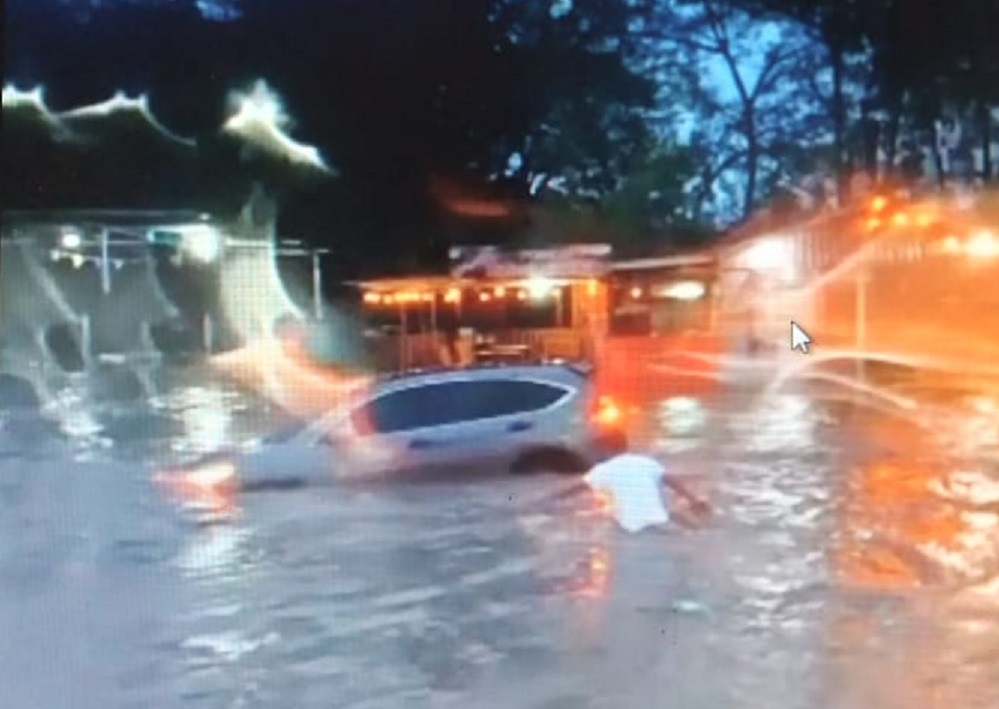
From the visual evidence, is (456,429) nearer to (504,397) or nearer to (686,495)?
(504,397)

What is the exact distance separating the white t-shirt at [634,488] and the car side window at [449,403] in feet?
0.28

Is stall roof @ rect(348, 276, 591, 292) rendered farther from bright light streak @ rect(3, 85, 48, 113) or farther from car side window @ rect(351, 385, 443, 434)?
bright light streak @ rect(3, 85, 48, 113)

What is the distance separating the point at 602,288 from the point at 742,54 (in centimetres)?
24

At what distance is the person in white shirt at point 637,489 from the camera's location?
1611 mm

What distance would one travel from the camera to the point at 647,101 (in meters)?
1.67

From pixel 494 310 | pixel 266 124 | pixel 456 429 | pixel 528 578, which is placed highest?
pixel 266 124

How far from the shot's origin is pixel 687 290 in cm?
165

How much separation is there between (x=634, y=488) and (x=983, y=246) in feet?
1.19

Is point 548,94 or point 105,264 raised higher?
point 548,94

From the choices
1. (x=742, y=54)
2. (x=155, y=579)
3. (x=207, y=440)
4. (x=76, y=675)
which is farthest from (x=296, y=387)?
(x=742, y=54)

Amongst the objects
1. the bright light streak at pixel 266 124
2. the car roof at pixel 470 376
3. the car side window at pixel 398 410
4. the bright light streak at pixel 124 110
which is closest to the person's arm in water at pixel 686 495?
the car roof at pixel 470 376

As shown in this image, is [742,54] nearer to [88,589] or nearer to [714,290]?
[714,290]

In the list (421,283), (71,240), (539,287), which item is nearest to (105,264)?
(71,240)

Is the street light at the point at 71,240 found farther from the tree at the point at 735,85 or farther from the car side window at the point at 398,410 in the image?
the tree at the point at 735,85
